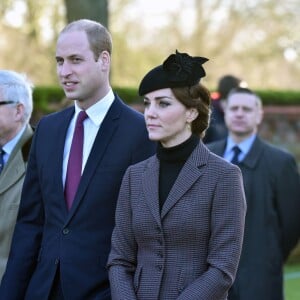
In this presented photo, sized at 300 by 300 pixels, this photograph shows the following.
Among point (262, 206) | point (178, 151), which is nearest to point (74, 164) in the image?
point (178, 151)

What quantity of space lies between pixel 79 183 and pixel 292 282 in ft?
25.8

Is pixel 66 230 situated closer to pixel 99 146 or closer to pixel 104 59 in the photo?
pixel 99 146

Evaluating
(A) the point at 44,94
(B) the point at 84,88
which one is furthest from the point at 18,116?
(A) the point at 44,94

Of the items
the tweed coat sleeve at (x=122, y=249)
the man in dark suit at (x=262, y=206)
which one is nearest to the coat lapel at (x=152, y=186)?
the tweed coat sleeve at (x=122, y=249)

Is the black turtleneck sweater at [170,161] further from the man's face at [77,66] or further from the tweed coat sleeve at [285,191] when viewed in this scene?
the tweed coat sleeve at [285,191]

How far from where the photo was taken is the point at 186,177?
4195mm

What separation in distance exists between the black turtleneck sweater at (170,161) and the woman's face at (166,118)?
1.1 inches

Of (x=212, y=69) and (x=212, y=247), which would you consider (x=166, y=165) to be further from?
(x=212, y=69)

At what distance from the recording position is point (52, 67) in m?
21.5

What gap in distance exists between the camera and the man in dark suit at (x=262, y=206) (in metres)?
6.42

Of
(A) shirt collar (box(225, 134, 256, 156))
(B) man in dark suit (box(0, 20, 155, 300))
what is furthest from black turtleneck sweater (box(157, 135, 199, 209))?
(A) shirt collar (box(225, 134, 256, 156))

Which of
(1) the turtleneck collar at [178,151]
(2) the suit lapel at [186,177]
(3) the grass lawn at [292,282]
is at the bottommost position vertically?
(3) the grass lawn at [292,282]

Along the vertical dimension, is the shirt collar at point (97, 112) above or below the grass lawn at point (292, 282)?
above

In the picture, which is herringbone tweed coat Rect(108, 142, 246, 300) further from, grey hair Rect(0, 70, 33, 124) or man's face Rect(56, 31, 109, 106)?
grey hair Rect(0, 70, 33, 124)
